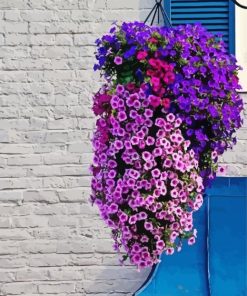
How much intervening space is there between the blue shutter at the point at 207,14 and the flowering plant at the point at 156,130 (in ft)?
3.42

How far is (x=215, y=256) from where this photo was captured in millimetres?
2305

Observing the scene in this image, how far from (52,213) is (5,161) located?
286 mm

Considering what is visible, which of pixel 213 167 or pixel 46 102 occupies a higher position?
pixel 46 102

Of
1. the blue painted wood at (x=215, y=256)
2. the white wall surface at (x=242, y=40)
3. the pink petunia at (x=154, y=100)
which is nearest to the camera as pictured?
the pink petunia at (x=154, y=100)

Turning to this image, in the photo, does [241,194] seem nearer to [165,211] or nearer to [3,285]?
[165,211]

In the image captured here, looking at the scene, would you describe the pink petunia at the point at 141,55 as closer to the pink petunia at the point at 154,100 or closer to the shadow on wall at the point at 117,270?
the pink petunia at the point at 154,100

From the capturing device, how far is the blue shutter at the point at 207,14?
2727 millimetres

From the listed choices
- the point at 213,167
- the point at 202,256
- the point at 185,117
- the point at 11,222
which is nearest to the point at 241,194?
the point at 202,256

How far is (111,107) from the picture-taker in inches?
66.7

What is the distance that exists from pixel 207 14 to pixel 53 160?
2.84 ft

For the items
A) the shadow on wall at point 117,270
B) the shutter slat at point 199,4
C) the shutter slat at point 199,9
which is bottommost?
the shadow on wall at point 117,270

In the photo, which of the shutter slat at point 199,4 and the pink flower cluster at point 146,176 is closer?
the pink flower cluster at point 146,176

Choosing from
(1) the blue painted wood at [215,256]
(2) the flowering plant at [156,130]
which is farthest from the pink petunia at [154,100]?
(1) the blue painted wood at [215,256]

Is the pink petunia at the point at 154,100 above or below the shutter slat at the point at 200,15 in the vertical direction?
below
